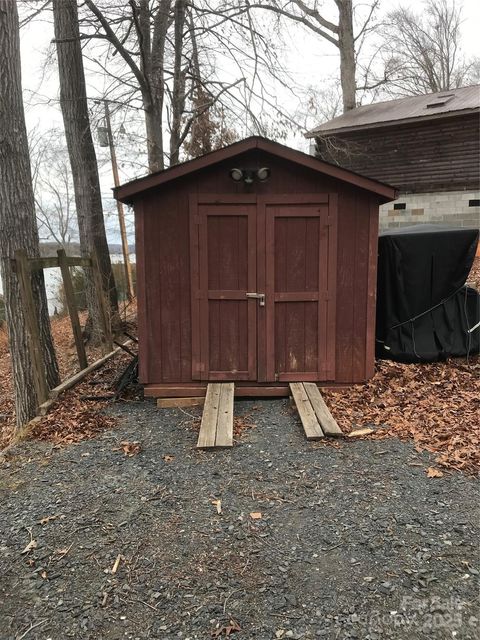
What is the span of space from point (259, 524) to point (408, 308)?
4.55 metres

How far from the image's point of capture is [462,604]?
245cm

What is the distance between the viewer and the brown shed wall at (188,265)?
5.63 meters

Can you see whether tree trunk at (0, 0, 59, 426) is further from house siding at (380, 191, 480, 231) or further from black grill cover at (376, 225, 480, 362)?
house siding at (380, 191, 480, 231)

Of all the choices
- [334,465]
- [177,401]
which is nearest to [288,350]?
[177,401]

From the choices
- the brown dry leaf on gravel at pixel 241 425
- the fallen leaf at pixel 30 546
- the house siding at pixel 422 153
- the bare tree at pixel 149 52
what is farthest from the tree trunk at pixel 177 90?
the fallen leaf at pixel 30 546

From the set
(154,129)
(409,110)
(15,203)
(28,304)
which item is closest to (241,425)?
(28,304)

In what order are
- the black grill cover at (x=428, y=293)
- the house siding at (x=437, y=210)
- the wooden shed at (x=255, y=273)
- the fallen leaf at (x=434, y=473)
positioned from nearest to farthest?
the fallen leaf at (x=434, y=473) < the wooden shed at (x=255, y=273) < the black grill cover at (x=428, y=293) < the house siding at (x=437, y=210)

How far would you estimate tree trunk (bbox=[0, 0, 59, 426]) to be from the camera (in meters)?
5.84

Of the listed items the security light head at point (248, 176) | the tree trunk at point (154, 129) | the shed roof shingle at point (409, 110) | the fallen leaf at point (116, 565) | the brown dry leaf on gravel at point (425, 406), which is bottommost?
the fallen leaf at point (116, 565)

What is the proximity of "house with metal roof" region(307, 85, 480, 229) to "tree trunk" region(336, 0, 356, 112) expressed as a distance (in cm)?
389

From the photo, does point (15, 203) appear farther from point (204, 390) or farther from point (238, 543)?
point (238, 543)

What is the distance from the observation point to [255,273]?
18.9ft

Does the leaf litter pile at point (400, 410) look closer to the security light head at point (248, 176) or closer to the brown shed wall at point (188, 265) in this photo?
the brown shed wall at point (188, 265)

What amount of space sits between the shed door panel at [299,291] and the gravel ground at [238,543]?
156cm
